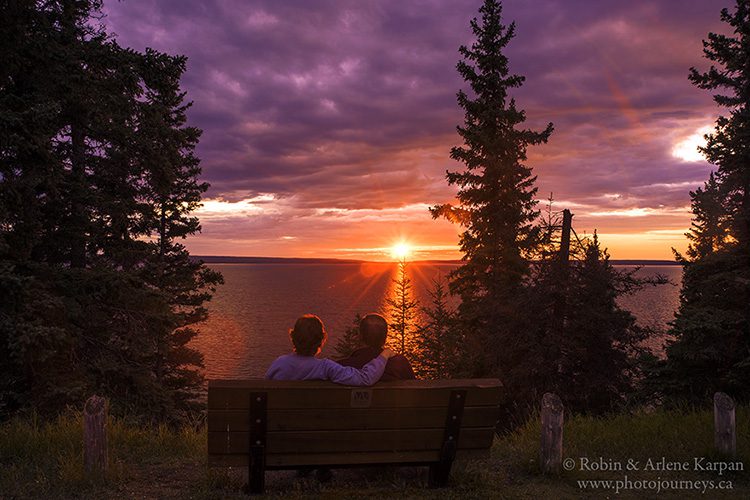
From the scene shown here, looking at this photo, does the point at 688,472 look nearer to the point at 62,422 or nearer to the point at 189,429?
the point at 189,429

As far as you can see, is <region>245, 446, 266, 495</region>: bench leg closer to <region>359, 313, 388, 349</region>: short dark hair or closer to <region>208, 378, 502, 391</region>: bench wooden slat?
<region>208, 378, 502, 391</region>: bench wooden slat

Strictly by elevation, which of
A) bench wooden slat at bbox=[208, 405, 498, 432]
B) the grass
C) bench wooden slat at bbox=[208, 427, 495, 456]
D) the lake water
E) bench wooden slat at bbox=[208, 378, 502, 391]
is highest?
bench wooden slat at bbox=[208, 378, 502, 391]

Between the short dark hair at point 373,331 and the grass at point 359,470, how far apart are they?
5.10 ft

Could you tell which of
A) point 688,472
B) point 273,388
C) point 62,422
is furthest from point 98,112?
point 688,472

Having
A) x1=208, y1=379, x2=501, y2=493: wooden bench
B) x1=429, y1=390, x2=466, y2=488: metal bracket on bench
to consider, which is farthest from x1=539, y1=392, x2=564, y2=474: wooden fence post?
x1=429, y1=390, x2=466, y2=488: metal bracket on bench

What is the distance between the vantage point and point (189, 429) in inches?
290

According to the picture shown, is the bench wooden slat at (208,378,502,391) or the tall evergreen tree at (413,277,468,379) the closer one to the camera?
the bench wooden slat at (208,378,502,391)

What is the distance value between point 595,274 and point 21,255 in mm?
15717

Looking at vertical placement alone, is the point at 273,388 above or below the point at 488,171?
below

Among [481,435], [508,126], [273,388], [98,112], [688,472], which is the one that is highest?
[508,126]

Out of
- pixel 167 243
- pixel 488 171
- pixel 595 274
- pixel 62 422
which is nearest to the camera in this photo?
pixel 62 422

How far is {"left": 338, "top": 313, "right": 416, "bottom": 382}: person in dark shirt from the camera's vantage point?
4.87m

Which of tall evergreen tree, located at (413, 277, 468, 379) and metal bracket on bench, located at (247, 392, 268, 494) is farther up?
metal bracket on bench, located at (247, 392, 268, 494)

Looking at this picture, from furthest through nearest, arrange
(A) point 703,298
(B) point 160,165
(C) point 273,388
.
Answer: (A) point 703,298, (B) point 160,165, (C) point 273,388
